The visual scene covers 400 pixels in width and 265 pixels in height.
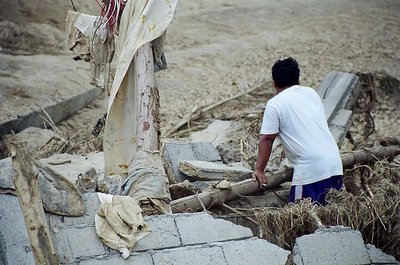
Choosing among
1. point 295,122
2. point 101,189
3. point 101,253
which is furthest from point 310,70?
point 101,253

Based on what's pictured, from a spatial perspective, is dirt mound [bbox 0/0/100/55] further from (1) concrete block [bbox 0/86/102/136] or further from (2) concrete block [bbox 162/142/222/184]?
(2) concrete block [bbox 162/142/222/184]

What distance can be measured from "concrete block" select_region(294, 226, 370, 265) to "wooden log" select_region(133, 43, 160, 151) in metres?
1.47

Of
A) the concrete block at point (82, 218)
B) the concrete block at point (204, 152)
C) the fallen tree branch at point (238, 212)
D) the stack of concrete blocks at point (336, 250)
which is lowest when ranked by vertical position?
the concrete block at point (204, 152)

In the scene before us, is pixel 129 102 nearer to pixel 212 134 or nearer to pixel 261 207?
pixel 261 207

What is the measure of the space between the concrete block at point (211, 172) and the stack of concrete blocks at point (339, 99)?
196cm

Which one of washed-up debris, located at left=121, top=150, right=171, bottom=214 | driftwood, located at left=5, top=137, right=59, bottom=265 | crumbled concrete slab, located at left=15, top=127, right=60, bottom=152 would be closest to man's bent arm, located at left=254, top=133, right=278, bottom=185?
washed-up debris, located at left=121, top=150, right=171, bottom=214

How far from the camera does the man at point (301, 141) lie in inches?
251

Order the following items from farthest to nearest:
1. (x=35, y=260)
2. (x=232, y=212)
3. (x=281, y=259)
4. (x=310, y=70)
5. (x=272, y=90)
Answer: (x=310, y=70) → (x=272, y=90) → (x=232, y=212) → (x=281, y=259) → (x=35, y=260)

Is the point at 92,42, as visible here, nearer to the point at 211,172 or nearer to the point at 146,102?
the point at 146,102

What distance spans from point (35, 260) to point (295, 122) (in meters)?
2.46

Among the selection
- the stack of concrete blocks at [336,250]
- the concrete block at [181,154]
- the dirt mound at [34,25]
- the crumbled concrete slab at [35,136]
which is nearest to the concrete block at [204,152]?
the concrete block at [181,154]

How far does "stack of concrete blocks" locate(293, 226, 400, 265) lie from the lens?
5.16m

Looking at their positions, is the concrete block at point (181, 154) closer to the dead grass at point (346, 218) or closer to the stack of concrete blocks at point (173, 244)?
the dead grass at point (346, 218)

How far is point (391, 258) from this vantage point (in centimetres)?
534
